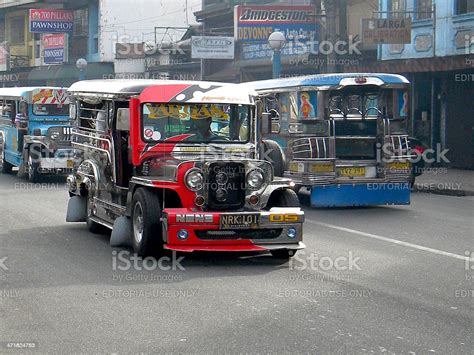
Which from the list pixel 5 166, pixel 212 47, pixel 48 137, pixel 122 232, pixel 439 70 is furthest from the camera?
pixel 212 47

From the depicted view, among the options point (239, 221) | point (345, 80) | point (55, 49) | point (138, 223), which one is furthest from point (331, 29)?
point (55, 49)

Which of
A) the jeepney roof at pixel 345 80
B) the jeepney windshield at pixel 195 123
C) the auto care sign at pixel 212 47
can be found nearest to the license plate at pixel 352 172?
the jeepney roof at pixel 345 80

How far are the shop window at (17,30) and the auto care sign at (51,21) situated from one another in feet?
28.2

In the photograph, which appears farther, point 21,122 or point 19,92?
point 19,92

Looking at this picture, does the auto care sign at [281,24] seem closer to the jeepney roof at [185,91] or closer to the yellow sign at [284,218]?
the jeepney roof at [185,91]

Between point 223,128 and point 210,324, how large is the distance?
16.5 ft

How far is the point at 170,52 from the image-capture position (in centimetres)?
4309

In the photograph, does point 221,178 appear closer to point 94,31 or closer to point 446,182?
point 446,182

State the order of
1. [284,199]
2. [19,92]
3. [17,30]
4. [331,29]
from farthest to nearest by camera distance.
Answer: [17,30] → [331,29] → [19,92] → [284,199]

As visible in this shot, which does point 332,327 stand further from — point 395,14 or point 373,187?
point 395,14

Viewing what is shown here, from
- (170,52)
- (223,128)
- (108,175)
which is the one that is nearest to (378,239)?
(223,128)

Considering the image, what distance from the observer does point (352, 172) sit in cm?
1831

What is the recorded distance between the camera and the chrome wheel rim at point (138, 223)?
Result: 39.3 feet

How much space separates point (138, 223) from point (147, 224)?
53cm
